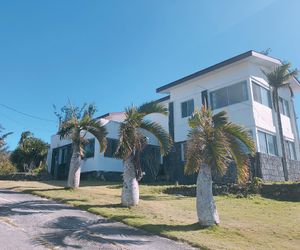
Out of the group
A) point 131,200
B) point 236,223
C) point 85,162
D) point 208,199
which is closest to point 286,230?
point 236,223

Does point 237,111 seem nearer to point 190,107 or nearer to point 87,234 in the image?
point 190,107

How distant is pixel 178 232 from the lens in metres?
9.92

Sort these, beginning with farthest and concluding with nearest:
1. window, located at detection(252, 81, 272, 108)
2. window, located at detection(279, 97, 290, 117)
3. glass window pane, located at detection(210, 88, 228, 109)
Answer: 1. window, located at detection(279, 97, 290, 117)
2. glass window pane, located at detection(210, 88, 228, 109)
3. window, located at detection(252, 81, 272, 108)

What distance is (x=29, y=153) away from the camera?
109 feet

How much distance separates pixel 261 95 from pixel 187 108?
17.5 feet

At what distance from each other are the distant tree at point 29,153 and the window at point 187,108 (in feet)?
47.5

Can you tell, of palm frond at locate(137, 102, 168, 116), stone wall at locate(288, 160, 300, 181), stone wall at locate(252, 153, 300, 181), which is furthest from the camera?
stone wall at locate(288, 160, 300, 181)

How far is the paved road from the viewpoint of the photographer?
8305mm

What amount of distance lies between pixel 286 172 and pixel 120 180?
1171cm

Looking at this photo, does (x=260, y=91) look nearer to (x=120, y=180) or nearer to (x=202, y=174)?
(x=120, y=180)

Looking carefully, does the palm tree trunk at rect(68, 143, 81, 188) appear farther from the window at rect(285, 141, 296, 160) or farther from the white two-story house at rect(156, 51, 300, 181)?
the window at rect(285, 141, 296, 160)

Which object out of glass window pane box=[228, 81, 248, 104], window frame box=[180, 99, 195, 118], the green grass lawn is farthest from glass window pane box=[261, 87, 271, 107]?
the green grass lawn

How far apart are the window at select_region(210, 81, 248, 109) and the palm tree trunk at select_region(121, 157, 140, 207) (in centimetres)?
1142

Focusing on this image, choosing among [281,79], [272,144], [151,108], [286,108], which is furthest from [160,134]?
[286,108]
